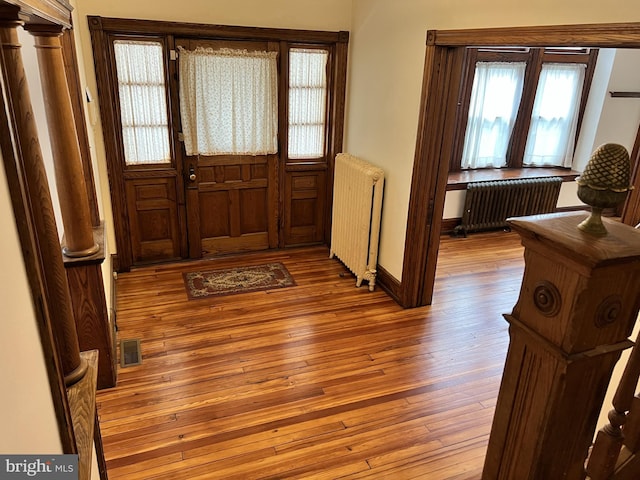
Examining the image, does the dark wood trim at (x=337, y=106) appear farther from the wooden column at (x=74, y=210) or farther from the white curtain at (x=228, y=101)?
the wooden column at (x=74, y=210)

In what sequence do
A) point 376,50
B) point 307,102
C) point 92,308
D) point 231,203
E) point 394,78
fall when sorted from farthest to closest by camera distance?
point 231,203 < point 307,102 < point 376,50 < point 394,78 < point 92,308

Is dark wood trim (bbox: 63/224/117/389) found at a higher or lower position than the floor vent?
higher

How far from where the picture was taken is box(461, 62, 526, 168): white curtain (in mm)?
5582

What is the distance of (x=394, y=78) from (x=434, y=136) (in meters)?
0.66

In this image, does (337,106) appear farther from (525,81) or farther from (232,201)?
(525,81)

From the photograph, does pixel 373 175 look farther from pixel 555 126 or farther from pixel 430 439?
pixel 555 126

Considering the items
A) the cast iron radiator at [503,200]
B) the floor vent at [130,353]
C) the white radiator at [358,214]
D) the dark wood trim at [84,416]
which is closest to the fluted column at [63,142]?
the floor vent at [130,353]

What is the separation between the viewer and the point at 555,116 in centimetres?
606

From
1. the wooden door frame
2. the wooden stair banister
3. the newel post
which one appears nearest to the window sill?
the wooden door frame

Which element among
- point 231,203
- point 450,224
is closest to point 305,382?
point 231,203

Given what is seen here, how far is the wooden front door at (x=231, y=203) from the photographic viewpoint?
4488mm

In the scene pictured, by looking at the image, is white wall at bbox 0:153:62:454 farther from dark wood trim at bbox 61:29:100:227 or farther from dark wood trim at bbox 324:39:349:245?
dark wood trim at bbox 324:39:349:245

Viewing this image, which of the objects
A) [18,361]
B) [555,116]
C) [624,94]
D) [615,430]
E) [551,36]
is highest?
[551,36]

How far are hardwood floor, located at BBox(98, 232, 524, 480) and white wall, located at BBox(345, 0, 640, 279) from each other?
0.73m
